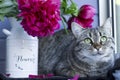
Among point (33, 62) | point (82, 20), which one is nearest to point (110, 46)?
point (82, 20)

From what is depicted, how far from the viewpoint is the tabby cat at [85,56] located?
1567 mm

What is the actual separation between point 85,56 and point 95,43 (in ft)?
0.23

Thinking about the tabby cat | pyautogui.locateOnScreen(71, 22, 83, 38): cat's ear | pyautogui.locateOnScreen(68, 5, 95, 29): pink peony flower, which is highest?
pyautogui.locateOnScreen(68, 5, 95, 29): pink peony flower

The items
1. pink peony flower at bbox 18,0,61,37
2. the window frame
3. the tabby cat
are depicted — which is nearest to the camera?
pink peony flower at bbox 18,0,61,37

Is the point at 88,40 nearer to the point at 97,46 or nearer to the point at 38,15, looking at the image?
the point at 97,46

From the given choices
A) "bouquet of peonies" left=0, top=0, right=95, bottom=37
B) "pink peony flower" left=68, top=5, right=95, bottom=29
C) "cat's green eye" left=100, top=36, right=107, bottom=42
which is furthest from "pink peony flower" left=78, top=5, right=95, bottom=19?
"bouquet of peonies" left=0, top=0, right=95, bottom=37

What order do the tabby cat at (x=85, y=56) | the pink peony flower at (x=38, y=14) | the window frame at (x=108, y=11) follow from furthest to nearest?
the window frame at (x=108, y=11) → the tabby cat at (x=85, y=56) → the pink peony flower at (x=38, y=14)

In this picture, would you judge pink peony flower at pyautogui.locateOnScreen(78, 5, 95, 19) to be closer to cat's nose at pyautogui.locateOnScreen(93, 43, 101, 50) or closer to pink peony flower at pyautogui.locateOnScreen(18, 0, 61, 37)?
cat's nose at pyautogui.locateOnScreen(93, 43, 101, 50)

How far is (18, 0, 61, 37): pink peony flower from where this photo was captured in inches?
Result: 50.8

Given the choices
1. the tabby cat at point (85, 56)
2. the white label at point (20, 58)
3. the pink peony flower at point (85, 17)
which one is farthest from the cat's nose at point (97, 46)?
the white label at point (20, 58)

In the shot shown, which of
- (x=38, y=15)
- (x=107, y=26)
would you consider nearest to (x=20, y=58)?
(x=38, y=15)

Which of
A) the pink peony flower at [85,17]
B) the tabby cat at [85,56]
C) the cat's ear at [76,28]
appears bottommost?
the tabby cat at [85,56]

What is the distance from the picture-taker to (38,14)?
1.30 metres

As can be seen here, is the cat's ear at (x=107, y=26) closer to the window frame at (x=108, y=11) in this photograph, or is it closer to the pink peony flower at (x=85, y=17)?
the pink peony flower at (x=85, y=17)
